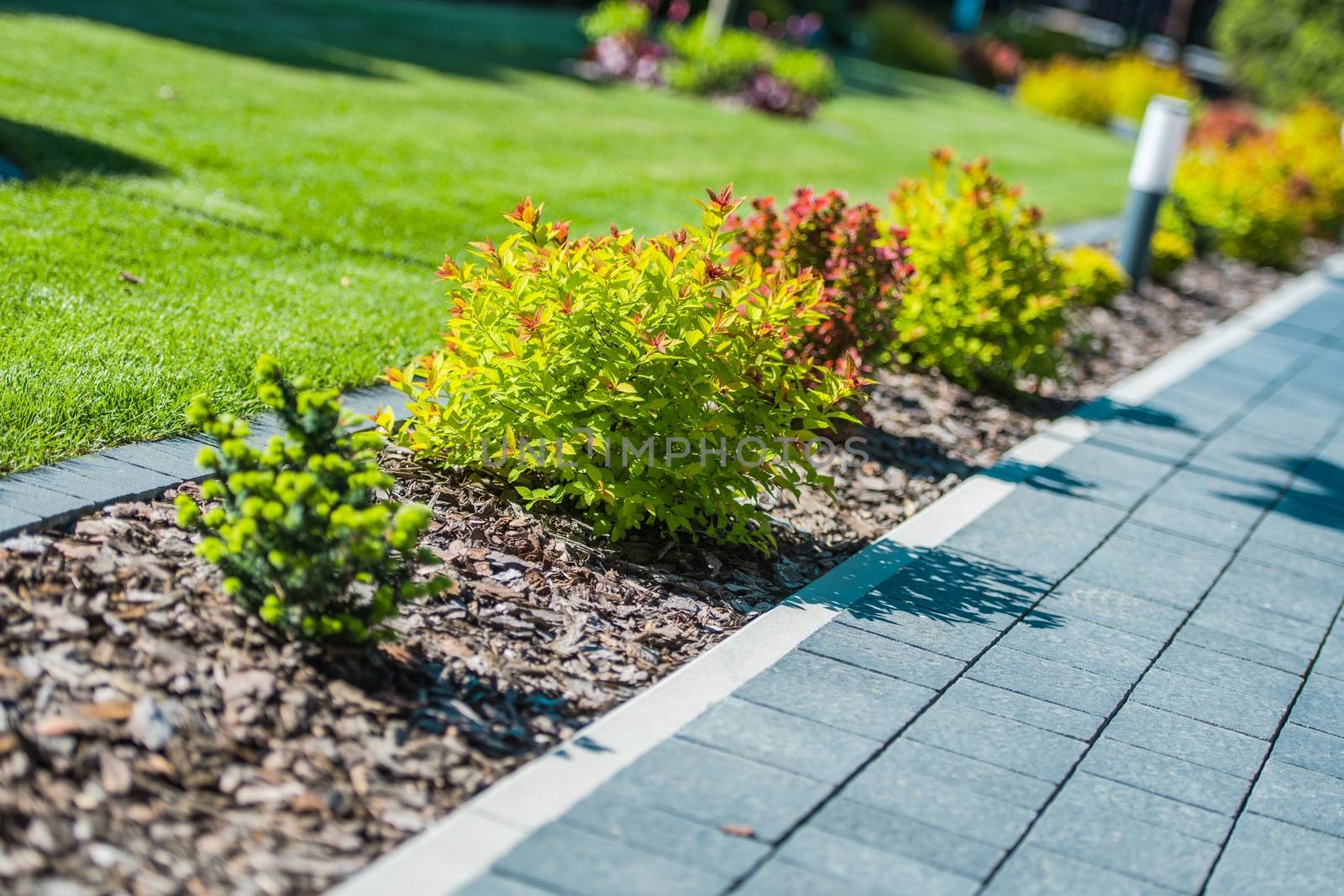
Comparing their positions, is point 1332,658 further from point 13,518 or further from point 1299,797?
point 13,518

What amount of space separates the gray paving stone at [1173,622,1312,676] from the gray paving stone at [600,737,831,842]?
78.3 inches

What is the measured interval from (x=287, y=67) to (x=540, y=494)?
902cm

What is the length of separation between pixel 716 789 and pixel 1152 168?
8323mm

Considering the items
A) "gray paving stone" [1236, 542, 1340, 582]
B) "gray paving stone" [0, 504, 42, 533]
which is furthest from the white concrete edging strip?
"gray paving stone" [0, 504, 42, 533]

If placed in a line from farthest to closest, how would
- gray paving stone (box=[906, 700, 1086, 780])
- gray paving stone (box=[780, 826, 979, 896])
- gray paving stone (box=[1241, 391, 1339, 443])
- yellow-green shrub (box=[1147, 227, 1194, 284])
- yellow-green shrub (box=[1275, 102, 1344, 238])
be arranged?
yellow-green shrub (box=[1275, 102, 1344, 238])
yellow-green shrub (box=[1147, 227, 1194, 284])
gray paving stone (box=[1241, 391, 1339, 443])
gray paving stone (box=[906, 700, 1086, 780])
gray paving stone (box=[780, 826, 979, 896])

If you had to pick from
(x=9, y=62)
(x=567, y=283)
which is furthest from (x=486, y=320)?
(x=9, y=62)

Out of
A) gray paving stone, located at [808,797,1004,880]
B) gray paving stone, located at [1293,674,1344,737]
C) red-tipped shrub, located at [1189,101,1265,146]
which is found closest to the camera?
gray paving stone, located at [808,797,1004,880]

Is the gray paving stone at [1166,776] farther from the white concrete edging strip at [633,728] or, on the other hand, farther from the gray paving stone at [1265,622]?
the gray paving stone at [1265,622]

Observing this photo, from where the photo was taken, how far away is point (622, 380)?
4.56 m

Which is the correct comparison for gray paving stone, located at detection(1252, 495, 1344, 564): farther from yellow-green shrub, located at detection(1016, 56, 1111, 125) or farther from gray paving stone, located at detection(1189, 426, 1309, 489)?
yellow-green shrub, located at detection(1016, 56, 1111, 125)

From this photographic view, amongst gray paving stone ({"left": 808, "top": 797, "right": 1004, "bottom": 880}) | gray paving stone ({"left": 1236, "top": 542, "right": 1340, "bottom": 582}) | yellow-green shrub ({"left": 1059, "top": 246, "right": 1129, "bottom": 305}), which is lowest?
gray paving stone ({"left": 808, "top": 797, "right": 1004, "bottom": 880})

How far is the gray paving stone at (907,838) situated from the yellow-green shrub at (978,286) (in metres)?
4.16

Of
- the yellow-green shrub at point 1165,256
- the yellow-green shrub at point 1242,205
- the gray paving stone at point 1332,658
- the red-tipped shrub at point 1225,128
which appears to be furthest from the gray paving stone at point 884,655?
the red-tipped shrub at point 1225,128

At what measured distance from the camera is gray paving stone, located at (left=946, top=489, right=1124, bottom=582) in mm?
5352
